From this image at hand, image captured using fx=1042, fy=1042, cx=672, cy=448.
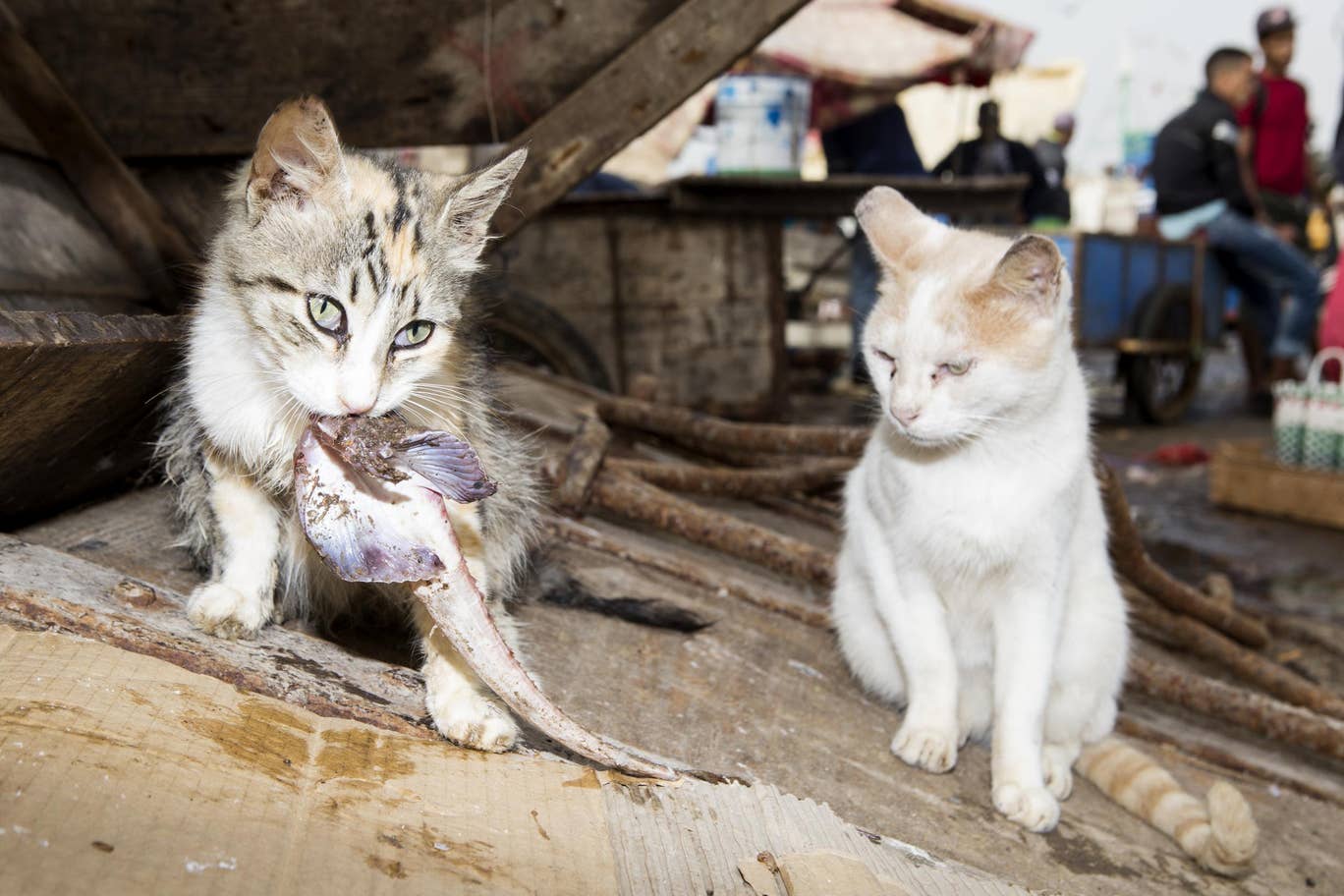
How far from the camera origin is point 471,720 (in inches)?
65.0

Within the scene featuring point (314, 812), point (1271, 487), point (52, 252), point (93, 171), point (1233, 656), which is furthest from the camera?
point (1271, 487)

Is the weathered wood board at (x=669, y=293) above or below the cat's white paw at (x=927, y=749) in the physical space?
above

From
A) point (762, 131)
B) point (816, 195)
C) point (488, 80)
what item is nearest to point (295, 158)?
point (488, 80)

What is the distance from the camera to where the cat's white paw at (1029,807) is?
86.7 inches

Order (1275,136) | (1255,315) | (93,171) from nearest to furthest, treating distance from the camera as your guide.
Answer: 1. (93,171)
2. (1275,136)
3. (1255,315)

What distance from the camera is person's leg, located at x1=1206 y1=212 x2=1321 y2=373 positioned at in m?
8.48

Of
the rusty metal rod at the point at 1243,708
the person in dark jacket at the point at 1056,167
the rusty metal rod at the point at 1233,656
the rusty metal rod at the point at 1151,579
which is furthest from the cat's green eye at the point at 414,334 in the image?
the person in dark jacket at the point at 1056,167

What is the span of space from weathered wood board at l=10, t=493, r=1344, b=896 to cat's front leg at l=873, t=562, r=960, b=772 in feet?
0.37

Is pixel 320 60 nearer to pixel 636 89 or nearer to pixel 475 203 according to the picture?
pixel 636 89

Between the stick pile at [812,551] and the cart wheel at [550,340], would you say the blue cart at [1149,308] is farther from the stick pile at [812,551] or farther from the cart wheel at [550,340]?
the stick pile at [812,551]

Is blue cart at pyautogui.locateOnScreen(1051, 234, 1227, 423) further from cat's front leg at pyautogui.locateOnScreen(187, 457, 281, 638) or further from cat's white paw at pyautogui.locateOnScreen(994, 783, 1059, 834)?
cat's front leg at pyautogui.locateOnScreen(187, 457, 281, 638)

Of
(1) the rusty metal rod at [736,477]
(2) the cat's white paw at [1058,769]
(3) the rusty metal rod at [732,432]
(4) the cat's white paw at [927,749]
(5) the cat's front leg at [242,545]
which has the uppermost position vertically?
(5) the cat's front leg at [242,545]

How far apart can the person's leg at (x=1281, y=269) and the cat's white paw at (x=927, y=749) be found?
7758 mm

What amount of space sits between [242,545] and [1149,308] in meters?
8.56
